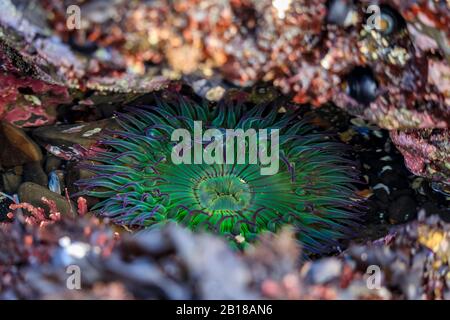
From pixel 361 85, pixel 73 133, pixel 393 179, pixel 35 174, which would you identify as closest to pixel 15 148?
pixel 35 174

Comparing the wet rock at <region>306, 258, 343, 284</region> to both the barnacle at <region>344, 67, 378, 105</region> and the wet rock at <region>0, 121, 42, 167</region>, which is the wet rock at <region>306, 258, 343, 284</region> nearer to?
the barnacle at <region>344, 67, 378, 105</region>

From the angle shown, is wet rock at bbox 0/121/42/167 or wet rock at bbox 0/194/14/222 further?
wet rock at bbox 0/121/42/167

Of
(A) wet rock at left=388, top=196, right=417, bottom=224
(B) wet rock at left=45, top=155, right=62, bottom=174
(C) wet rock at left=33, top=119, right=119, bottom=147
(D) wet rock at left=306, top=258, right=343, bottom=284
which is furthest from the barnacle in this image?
(B) wet rock at left=45, top=155, right=62, bottom=174

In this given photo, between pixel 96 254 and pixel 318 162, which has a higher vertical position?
pixel 318 162

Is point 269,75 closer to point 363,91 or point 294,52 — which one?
point 294,52

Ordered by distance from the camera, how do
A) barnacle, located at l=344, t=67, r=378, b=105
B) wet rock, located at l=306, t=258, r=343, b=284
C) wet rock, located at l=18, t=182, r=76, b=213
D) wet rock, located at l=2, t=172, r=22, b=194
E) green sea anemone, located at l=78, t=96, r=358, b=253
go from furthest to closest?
wet rock, located at l=2, t=172, r=22, b=194
wet rock, located at l=18, t=182, r=76, b=213
green sea anemone, located at l=78, t=96, r=358, b=253
barnacle, located at l=344, t=67, r=378, b=105
wet rock, located at l=306, t=258, r=343, b=284

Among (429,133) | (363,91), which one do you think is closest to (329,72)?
(363,91)
